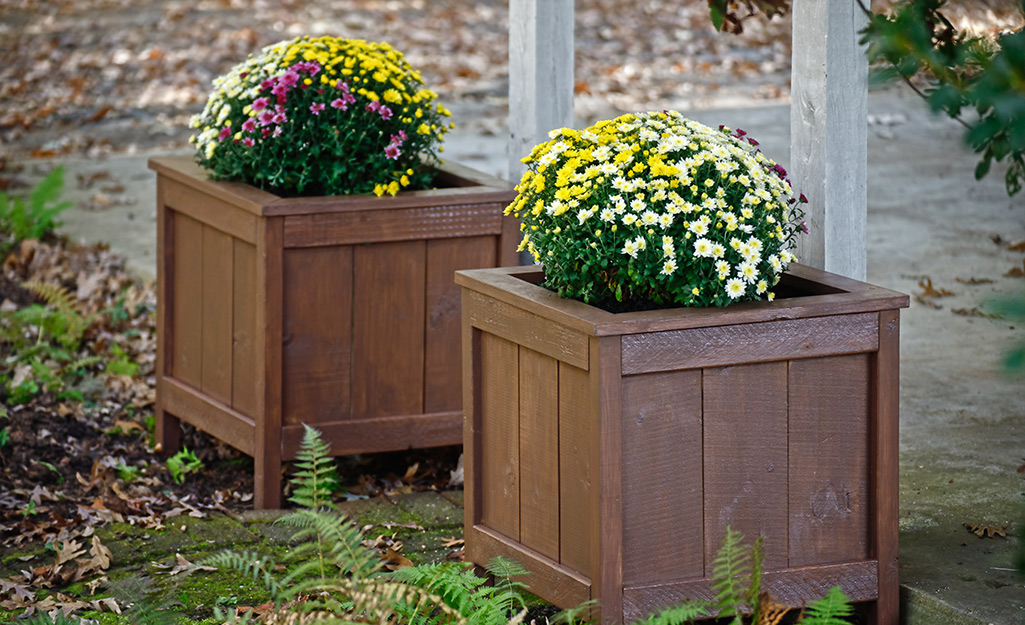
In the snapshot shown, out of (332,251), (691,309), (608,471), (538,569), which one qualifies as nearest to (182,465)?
(332,251)

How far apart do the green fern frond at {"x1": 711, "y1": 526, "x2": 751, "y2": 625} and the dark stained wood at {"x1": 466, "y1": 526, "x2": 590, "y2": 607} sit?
1.00 ft

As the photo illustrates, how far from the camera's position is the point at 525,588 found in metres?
3.35

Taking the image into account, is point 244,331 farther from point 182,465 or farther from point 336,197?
point 182,465

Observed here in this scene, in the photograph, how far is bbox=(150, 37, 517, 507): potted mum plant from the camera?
4.27m

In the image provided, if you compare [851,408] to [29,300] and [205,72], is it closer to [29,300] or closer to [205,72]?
[29,300]

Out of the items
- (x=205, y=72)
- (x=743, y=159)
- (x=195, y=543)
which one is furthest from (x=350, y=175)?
(x=205, y=72)

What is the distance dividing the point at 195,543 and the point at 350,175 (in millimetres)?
1264

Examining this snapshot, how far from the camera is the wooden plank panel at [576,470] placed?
9.95 ft

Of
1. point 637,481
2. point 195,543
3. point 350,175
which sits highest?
point 350,175

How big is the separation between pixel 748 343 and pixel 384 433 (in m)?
1.72

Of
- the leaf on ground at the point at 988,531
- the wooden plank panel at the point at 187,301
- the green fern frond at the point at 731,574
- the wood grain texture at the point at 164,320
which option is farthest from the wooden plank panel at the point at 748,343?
the wood grain texture at the point at 164,320

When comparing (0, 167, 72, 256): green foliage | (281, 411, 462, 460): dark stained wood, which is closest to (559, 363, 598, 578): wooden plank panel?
(281, 411, 462, 460): dark stained wood

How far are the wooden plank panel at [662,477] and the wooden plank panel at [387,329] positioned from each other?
153 cm

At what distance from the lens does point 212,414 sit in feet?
15.2
